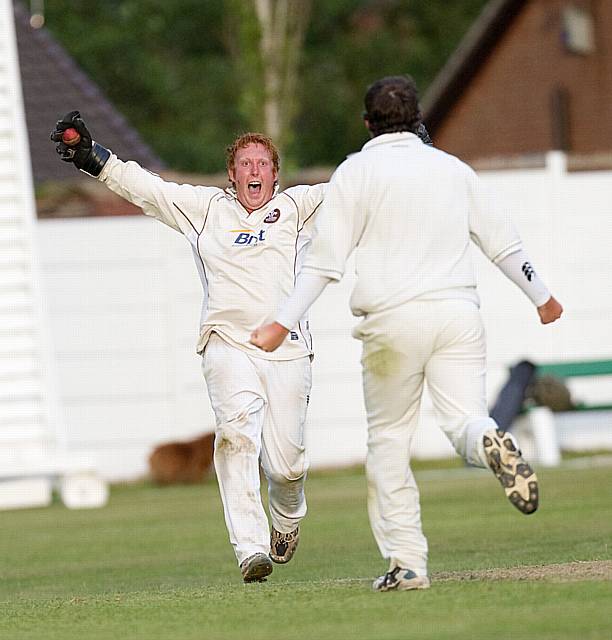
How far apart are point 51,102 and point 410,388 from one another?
1653cm

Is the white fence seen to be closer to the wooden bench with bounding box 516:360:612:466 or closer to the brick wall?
the wooden bench with bounding box 516:360:612:466

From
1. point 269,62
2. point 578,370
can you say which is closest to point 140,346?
point 578,370

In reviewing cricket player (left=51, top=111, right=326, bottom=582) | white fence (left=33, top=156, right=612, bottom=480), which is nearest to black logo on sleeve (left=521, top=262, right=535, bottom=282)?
cricket player (left=51, top=111, right=326, bottom=582)

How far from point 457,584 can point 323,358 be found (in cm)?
1031

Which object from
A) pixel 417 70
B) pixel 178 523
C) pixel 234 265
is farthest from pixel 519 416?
pixel 417 70

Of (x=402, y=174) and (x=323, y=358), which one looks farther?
(x=323, y=358)

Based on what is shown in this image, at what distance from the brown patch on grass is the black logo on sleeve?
3.89ft

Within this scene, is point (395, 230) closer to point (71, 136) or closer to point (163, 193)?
point (163, 193)

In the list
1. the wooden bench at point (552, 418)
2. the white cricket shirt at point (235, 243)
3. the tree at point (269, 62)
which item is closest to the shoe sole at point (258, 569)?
the white cricket shirt at point (235, 243)

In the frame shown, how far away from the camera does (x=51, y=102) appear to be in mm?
23484

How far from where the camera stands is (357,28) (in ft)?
159

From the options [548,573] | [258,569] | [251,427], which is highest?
[251,427]

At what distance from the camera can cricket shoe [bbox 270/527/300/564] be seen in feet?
31.2

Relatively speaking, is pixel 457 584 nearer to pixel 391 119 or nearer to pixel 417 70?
pixel 391 119
